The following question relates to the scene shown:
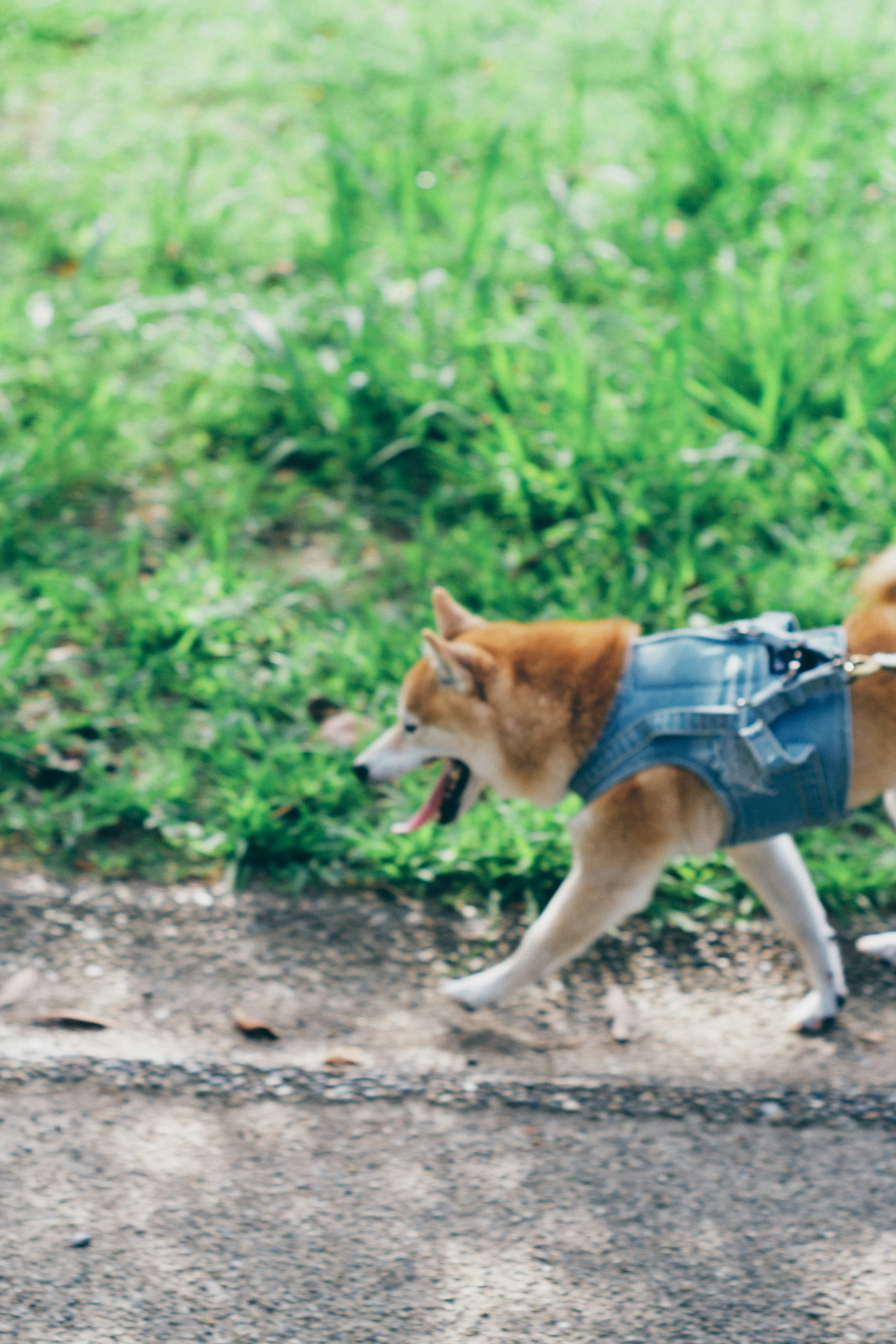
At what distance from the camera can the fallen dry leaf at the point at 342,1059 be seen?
278 centimetres

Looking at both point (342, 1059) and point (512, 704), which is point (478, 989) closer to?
point (342, 1059)

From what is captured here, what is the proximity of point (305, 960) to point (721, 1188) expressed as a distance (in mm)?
1069

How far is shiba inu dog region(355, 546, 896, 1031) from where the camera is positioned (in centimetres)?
258

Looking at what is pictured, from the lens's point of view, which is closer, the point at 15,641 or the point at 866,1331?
the point at 866,1331

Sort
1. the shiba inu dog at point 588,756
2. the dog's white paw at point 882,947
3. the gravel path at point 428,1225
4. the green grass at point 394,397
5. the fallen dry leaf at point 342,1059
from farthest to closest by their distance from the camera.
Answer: the green grass at point 394,397 → the dog's white paw at point 882,947 → the fallen dry leaf at point 342,1059 → the shiba inu dog at point 588,756 → the gravel path at point 428,1225

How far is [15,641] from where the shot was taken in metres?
3.64

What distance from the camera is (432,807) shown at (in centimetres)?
292

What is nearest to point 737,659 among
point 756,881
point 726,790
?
point 726,790

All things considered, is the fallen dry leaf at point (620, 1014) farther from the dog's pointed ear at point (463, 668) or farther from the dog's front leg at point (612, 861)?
the dog's pointed ear at point (463, 668)

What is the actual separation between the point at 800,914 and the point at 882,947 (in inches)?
13.4

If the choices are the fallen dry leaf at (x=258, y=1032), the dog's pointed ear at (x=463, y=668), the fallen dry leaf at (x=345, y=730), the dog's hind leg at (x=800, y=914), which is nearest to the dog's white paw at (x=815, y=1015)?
the dog's hind leg at (x=800, y=914)

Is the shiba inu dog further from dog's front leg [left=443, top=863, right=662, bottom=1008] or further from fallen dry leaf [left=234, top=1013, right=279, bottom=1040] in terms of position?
fallen dry leaf [left=234, top=1013, right=279, bottom=1040]

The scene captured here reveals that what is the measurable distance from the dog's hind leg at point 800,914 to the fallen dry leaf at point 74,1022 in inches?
56.9

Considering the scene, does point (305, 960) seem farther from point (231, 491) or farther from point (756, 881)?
point (231, 491)
